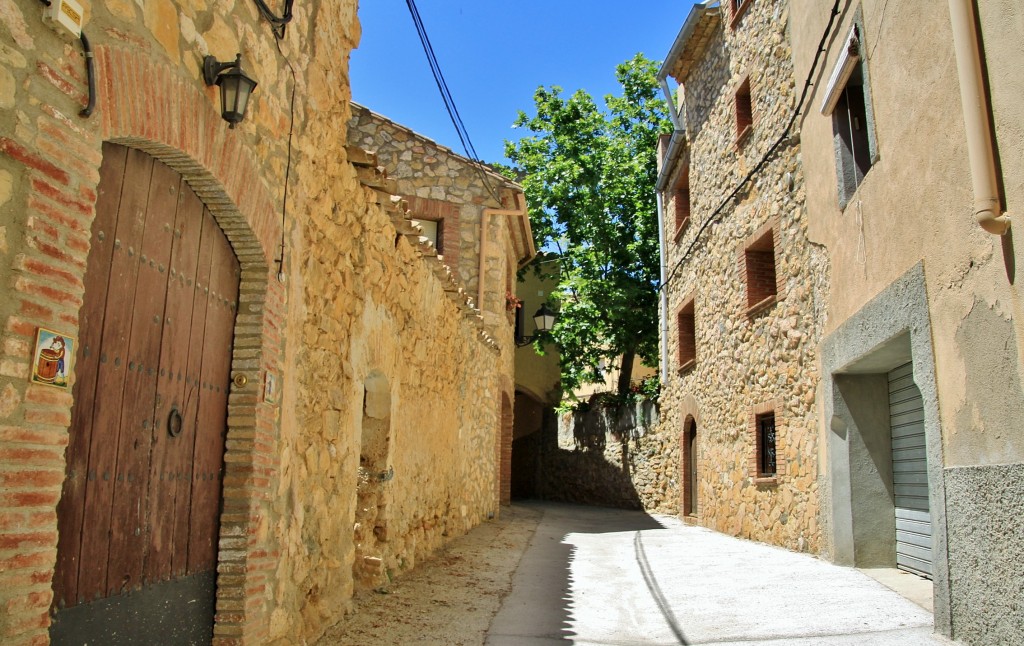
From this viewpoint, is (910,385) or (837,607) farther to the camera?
(910,385)

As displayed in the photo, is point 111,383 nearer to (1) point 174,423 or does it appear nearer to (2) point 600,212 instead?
(1) point 174,423

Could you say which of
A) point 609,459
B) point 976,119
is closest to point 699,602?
point 976,119

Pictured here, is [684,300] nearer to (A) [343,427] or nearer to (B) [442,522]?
(B) [442,522]

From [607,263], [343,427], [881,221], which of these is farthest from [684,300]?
[343,427]

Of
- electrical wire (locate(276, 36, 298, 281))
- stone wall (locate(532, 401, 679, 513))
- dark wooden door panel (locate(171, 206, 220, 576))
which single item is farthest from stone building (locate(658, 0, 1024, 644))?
dark wooden door panel (locate(171, 206, 220, 576))

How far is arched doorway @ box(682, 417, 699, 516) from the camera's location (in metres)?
13.2

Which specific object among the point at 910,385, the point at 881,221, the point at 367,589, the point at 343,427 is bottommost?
the point at 367,589

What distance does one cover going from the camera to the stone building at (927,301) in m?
3.93

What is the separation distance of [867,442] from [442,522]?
411 centimetres

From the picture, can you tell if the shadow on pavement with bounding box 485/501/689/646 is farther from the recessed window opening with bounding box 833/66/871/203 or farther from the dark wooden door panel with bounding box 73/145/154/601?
the recessed window opening with bounding box 833/66/871/203

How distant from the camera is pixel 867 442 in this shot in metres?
6.83

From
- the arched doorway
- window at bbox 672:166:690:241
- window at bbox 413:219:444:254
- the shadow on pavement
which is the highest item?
window at bbox 672:166:690:241

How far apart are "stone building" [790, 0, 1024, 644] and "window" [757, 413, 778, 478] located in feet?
6.33

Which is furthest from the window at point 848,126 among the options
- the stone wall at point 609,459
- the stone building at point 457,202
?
the stone wall at point 609,459
